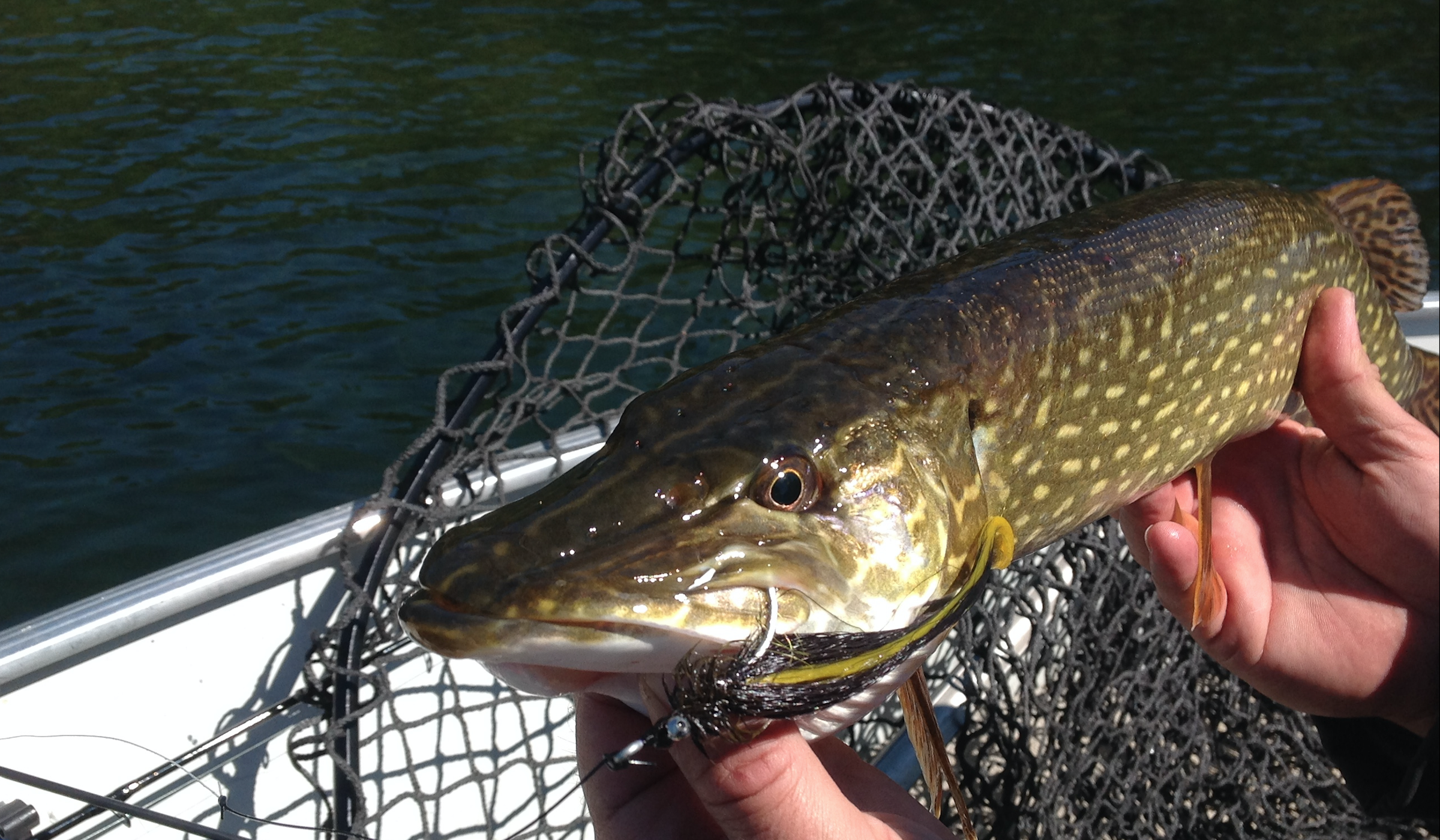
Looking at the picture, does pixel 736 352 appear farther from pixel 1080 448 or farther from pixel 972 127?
pixel 972 127

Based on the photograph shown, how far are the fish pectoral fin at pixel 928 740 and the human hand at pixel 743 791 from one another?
0.29 feet

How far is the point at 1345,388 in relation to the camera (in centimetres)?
203

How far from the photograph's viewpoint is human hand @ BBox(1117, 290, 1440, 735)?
1984mm

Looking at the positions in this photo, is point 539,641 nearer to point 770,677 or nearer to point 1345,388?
point 770,677

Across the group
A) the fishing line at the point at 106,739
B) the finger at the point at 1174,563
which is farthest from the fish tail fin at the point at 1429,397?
the fishing line at the point at 106,739

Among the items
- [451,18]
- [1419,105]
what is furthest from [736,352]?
[1419,105]

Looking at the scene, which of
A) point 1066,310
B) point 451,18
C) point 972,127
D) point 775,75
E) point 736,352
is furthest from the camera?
point 451,18

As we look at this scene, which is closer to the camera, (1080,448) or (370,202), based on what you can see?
(1080,448)

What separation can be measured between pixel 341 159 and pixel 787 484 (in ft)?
24.3

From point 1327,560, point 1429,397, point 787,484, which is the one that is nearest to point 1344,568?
point 1327,560

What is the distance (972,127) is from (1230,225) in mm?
1080

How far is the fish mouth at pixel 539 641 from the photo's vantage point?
1106 mm

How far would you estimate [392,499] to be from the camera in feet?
6.97

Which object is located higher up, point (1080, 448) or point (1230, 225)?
point (1230, 225)
